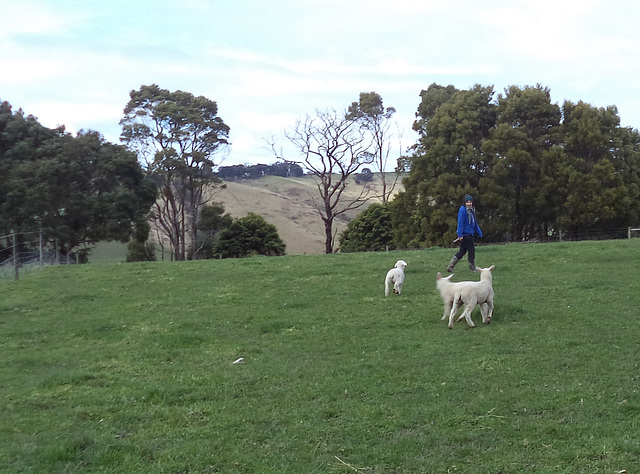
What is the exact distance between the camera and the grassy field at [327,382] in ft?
15.8

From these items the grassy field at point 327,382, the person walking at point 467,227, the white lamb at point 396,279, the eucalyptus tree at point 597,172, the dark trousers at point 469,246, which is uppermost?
the eucalyptus tree at point 597,172

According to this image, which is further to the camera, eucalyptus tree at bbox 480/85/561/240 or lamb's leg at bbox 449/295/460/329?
eucalyptus tree at bbox 480/85/561/240

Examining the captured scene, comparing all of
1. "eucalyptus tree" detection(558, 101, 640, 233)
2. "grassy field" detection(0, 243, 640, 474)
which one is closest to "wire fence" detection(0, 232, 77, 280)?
"grassy field" detection(0, 243, 640, 474)

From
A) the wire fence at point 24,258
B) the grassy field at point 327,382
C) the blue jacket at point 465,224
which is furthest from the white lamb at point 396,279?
the wire fence at point 24,258

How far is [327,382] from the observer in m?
6.80

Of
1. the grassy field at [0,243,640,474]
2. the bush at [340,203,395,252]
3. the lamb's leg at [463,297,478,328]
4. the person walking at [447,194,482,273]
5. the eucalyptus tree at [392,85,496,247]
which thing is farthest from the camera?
the bush at [340,203,395,252]

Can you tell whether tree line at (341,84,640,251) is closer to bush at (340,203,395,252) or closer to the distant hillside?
bush at (340,203,395,252)

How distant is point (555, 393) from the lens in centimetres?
596

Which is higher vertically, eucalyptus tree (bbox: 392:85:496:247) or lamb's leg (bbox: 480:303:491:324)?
eucalyptus tree (bbox: 392:85:496:247)

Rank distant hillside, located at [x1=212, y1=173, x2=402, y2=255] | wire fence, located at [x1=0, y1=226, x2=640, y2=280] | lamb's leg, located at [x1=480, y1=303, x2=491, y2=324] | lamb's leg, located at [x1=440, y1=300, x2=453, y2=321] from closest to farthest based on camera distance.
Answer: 1. lamb's leg, located at [x1=480, y1=303, x2=491, y2=324]
2. lamb's leg, located at [x1=440, y1=300, x2=453, y2=321]
3. wire fence, located at [x1=0, y1=226, x2=640, y2=280]
4. distant hillside, located at [x1=212, y1=173, x2=402, y2=255]

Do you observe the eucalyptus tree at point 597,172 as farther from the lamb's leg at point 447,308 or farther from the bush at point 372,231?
the lamb's leg at point 447,308

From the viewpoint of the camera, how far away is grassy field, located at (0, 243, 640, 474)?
4.82 m

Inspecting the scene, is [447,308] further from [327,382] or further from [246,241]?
[246,241]

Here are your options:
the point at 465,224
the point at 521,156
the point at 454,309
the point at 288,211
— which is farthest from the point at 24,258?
the point at 288,211
